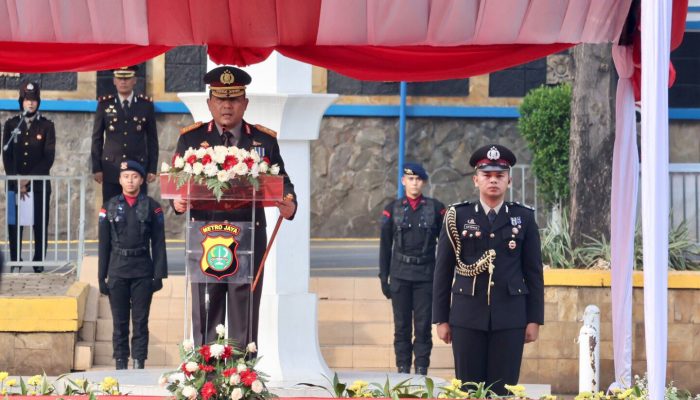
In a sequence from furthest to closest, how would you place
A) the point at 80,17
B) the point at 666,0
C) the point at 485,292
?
1. the point at 80,17
2. the point at 485,292
3. the point at 666,0

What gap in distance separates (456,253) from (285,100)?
2.18m

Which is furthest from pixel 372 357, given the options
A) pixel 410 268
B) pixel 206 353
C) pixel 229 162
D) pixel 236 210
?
pixel 206 353

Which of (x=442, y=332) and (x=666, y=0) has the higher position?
(x=666, y=0)

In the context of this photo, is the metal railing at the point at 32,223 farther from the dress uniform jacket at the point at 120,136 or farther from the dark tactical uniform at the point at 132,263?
the dark tactical uniform at the point at 132,263

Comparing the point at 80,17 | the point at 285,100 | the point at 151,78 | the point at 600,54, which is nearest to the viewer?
the point at 80,17

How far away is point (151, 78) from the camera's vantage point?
2081cm

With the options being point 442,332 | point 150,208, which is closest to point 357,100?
point 150,208

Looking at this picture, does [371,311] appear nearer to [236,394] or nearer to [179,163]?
[179,163]

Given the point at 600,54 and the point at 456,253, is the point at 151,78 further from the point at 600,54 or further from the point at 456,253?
the point at 456,253

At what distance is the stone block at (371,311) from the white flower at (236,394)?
22.6 feet

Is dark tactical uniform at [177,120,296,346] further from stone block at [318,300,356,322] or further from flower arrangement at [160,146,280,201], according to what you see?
stone block at [318,300,356,322]

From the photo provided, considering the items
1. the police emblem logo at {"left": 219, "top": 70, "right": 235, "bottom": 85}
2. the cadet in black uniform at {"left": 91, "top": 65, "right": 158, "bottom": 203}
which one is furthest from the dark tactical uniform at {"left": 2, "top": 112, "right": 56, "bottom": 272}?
the police emblem logo at {"left": 219, "top": 70, "right": 235, "bottom": 85}

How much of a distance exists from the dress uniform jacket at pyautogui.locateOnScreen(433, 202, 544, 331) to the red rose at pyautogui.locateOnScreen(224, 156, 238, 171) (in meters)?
1.29

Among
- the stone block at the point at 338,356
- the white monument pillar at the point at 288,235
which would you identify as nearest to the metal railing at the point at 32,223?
the stone block at the point at 338,356
